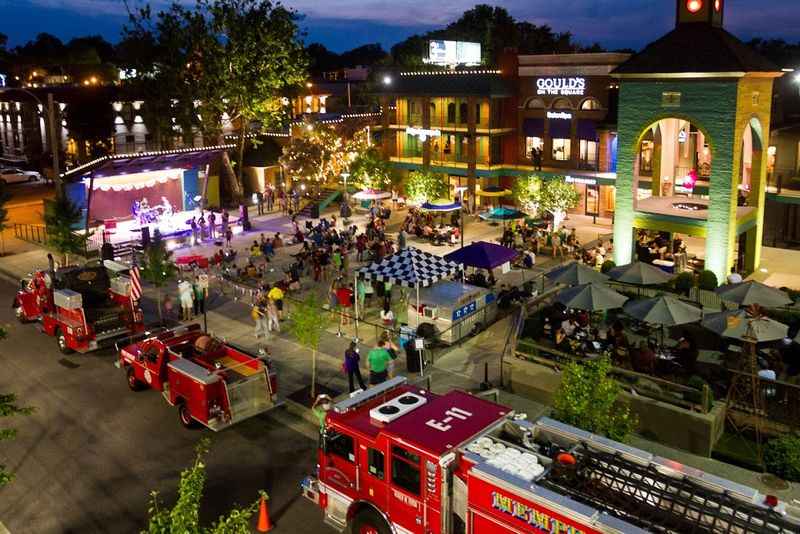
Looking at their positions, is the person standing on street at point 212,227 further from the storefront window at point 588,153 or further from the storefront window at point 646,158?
the storefront window at point 646,158

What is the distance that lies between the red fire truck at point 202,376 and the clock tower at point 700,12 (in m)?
22.0

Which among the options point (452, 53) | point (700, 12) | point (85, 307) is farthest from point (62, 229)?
point (452, 53)

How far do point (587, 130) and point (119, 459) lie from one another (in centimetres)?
3610

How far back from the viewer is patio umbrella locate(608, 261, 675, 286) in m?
23.4

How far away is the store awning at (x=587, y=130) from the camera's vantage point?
44375 mm

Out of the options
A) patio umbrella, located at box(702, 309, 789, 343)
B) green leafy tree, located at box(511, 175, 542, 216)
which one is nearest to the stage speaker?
green leafy tree, located at box(511, 175, 542, 216)

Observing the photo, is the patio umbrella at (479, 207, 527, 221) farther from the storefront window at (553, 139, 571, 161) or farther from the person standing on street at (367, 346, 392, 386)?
the person standing on street at (367, 346, 392, 386)

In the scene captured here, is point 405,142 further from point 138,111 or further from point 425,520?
point 425,520

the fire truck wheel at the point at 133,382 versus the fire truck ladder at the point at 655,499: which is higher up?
the fire truck ladder at the point at 655,499

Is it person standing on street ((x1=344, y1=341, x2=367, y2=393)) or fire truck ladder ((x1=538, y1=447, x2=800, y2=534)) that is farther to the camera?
person standing on street ((x1=344, y1=341, x2=367, y2=393))

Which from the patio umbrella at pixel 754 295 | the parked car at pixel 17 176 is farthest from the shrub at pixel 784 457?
the parked car at pixel 17 176

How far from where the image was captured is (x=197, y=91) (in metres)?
49.2

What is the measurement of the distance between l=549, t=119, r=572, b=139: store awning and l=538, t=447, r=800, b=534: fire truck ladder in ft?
124

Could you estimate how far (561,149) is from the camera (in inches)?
1837
